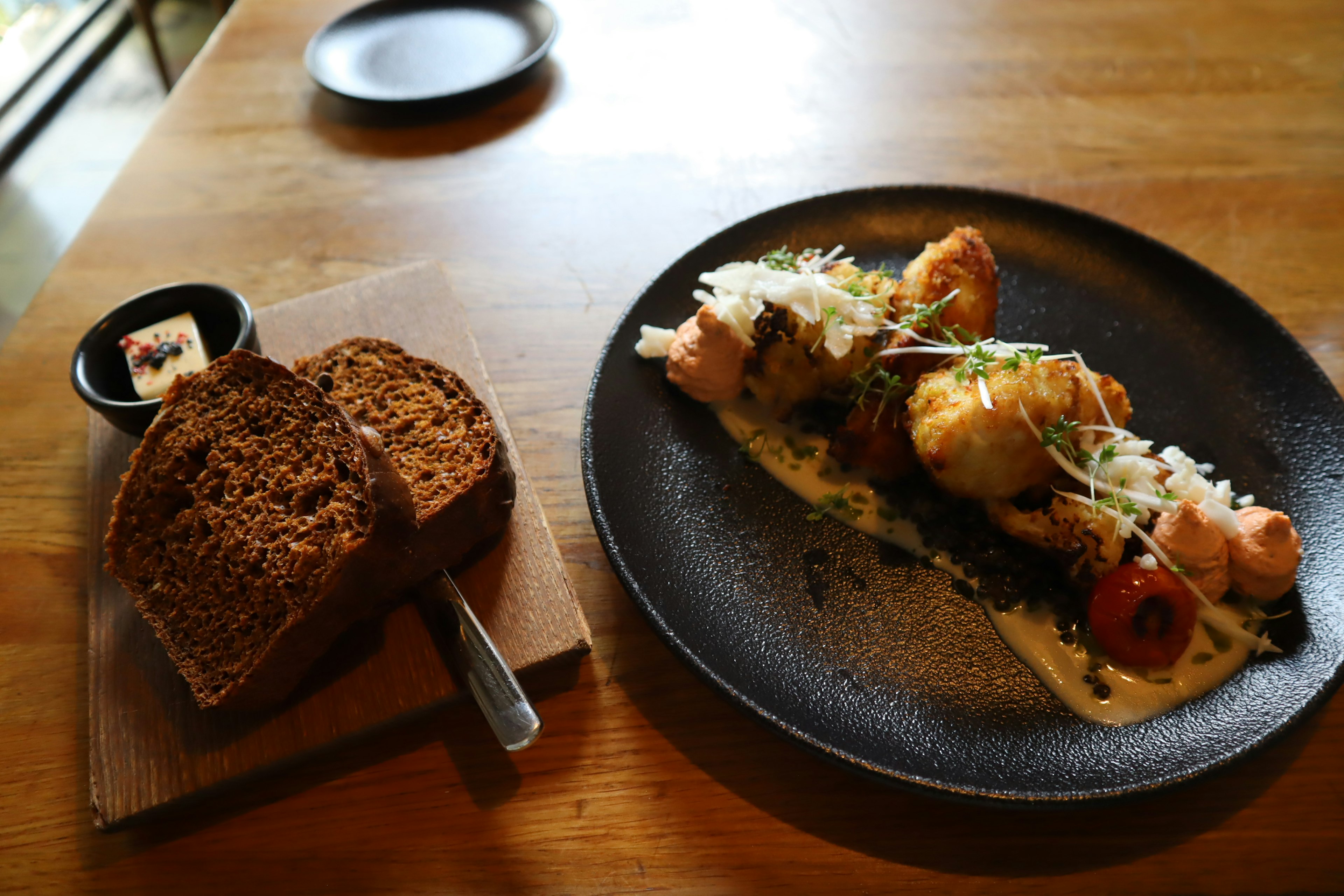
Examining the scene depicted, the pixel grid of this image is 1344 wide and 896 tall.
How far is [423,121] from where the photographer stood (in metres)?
2.98

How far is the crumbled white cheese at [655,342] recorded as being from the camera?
74.0 inches

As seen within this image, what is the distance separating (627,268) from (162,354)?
4.08 feet

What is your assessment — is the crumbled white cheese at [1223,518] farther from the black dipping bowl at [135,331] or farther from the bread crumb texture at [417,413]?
the black dipping bowl at [135,331]

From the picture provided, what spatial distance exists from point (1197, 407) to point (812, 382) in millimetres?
906

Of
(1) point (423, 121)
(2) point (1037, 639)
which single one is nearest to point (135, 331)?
(1) point (423, 121)

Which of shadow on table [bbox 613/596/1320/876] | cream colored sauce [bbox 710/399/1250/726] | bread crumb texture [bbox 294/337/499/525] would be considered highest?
bread crumb texture [bbox 294/337/499/525]

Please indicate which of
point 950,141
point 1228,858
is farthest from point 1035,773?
point 950,141

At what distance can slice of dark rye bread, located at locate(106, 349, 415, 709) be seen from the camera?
4.51 feet

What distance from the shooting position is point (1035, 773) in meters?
1.34

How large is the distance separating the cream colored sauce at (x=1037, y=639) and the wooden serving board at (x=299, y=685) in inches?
22.6

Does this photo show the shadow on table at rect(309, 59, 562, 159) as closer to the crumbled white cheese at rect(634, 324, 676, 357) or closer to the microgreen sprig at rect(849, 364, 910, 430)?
the crumbled white cheese at rect(634, 324, 676, 357)

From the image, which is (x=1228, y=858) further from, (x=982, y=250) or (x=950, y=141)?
(x=950, y=141)

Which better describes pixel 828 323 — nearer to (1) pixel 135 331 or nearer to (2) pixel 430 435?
(2) pixel 430 435

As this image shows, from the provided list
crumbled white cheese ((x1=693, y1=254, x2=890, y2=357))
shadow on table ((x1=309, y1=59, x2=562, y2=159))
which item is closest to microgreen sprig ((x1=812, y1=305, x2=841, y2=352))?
crumbled white cheese ((x1=693, y1=254, x2=890, y2=357))
